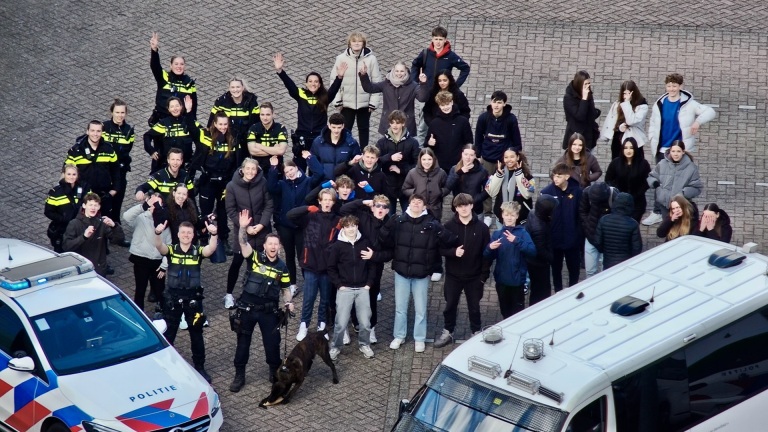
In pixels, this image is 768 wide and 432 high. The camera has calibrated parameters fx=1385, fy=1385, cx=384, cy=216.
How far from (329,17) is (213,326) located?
29.1ft

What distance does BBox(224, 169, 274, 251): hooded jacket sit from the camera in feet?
56.1

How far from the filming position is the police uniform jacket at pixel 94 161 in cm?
1792

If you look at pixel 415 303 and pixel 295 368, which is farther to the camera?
pixel 415 303

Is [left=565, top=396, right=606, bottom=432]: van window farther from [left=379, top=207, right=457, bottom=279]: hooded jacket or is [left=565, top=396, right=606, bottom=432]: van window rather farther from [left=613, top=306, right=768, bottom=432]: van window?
[left=379, top=207, right=457, bottom=279]: hooded jacket

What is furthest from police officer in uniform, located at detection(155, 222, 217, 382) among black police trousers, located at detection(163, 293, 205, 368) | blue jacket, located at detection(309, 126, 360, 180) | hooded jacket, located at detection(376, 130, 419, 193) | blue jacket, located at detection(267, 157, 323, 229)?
hooded jacket, located at detection(376, 130, 419, 193)

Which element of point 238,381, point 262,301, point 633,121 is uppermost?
point 633,121

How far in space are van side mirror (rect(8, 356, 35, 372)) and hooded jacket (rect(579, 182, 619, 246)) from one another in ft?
21.8

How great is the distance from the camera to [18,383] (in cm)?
1402

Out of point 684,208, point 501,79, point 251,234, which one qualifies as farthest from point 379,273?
point 501,79

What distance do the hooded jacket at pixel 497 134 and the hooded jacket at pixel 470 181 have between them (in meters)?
1.15

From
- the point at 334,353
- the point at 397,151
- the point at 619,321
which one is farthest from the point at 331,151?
the point at 619,321

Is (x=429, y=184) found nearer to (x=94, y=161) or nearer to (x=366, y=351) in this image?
(x=366, y=351)

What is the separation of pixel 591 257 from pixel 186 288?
485 cm

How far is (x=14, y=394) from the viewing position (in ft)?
46.0
